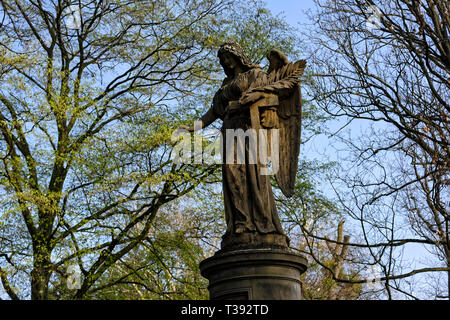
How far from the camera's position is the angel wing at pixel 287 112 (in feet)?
23.0

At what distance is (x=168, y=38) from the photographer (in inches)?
602

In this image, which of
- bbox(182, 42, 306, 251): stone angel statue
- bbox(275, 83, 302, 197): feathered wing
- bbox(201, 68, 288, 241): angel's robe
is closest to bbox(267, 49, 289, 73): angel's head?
bbox(182, 42, 306, 251): stone angel statue

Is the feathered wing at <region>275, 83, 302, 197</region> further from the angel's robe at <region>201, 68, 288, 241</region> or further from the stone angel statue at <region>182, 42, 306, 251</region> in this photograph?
the angel's robe at <region>201, 68, 288, 241</region>

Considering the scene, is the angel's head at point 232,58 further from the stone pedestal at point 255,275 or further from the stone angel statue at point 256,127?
the stone pedestal at point 255,275

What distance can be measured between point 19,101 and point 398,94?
8417 millimetres

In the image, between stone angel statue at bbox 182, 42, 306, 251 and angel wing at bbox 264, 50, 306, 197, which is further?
angel wing at bbox 264, 50, 306, 197

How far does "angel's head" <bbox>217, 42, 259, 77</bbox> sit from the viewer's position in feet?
23.9

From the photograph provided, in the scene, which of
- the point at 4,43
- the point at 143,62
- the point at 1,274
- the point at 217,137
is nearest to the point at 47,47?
the point at 4,43

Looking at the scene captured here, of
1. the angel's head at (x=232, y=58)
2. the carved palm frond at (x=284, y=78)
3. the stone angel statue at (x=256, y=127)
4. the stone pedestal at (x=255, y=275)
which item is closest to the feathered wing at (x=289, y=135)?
the stone angel statue at (x=256, y=127)

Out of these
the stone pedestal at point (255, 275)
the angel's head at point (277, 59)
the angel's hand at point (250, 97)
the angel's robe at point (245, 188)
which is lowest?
the stone pedestal at point (255, 275)

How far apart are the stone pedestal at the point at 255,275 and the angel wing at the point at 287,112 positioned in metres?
1.04

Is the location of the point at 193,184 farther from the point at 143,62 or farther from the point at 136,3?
the point at 136,3
